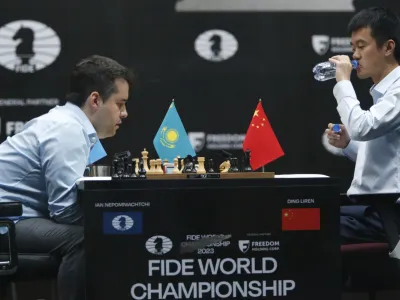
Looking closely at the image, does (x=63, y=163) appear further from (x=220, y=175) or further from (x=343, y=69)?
(x=343, y=69)

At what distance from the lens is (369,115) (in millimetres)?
2914

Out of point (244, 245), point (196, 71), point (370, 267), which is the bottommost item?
point (370, 267)

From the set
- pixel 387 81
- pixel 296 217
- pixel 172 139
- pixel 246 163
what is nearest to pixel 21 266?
pixel 172 139

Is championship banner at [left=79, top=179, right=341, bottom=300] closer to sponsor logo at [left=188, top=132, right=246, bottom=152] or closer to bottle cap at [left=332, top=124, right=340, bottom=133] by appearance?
bottle cap at [left=332, top=124, right=340, bottom=133]

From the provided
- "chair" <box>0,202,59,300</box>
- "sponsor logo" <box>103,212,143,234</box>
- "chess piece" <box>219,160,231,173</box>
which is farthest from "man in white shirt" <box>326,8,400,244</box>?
"chair" <box>0,202,59,300</box>

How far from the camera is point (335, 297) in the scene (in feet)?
8.93

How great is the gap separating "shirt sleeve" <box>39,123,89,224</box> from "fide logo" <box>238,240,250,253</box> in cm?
63

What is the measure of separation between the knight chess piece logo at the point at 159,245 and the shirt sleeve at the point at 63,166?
0.38 m

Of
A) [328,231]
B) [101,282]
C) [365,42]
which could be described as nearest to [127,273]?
[101,282]

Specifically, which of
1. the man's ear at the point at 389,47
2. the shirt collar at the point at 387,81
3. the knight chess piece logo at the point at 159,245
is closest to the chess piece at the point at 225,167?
the knight chess piece logo at the point at 159,245

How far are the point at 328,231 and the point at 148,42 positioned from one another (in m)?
1.98

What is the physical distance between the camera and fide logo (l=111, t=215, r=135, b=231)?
2.64 m

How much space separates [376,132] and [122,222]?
99 cm

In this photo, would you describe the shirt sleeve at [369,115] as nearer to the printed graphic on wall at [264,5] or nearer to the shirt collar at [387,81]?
the shirt collar at [387,81]
